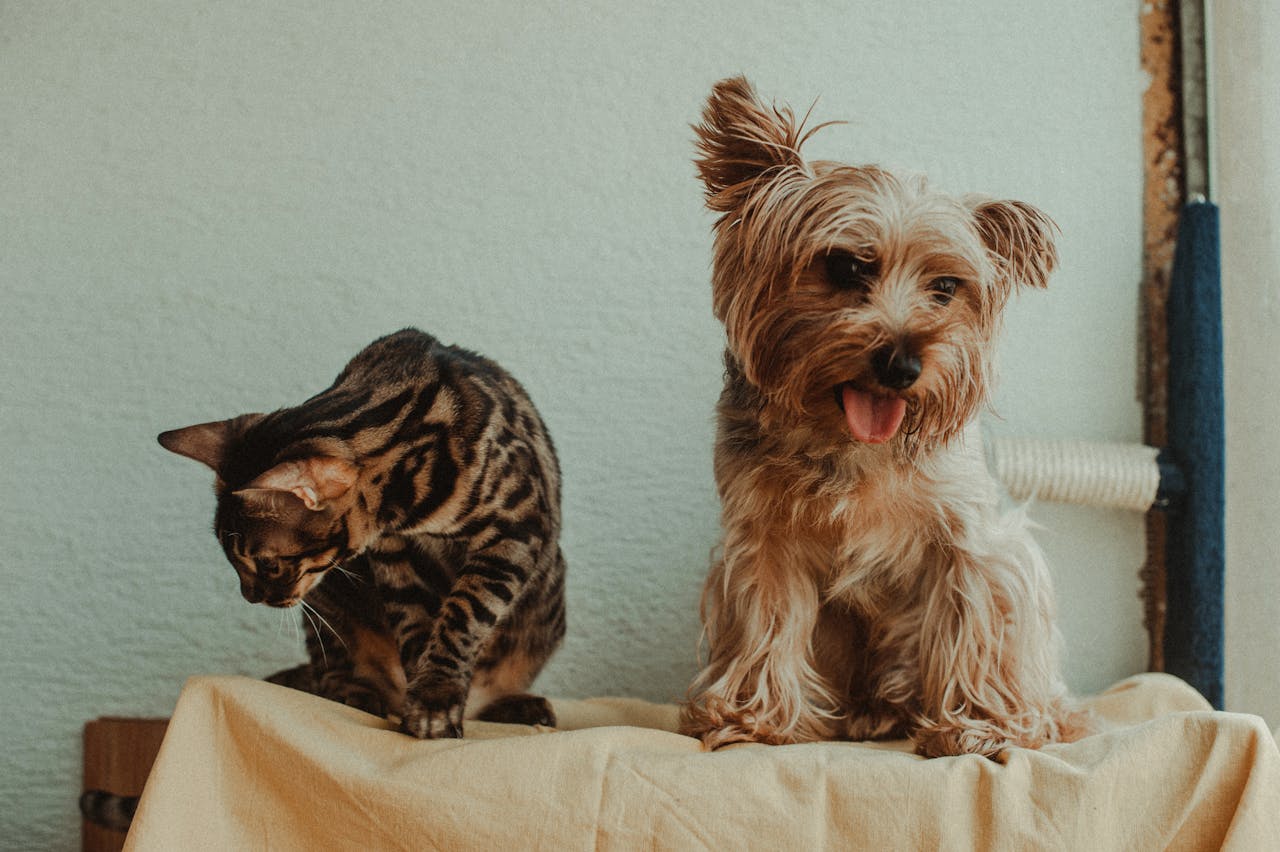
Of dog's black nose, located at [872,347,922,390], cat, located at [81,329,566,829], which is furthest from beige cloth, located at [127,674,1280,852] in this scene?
dog's black nose, located at [872,347,922,390]

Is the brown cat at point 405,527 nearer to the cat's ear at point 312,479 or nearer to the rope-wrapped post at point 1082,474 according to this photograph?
the cat's ear at point 312,479

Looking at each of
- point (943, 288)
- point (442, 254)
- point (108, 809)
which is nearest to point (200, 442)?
point (108, 809)

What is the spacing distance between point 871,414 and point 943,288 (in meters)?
0.25

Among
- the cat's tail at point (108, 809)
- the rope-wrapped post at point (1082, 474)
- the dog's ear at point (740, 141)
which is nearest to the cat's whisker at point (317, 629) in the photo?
the cat's tail at point (108, 809)

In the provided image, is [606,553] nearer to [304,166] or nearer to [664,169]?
[664,169]

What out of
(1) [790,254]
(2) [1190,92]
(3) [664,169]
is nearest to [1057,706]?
(1) [790,254]

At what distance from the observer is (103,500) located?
2.14 m

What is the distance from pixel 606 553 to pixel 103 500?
3.73 feet

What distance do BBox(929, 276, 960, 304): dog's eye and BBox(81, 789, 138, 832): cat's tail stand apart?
1595 millimetres

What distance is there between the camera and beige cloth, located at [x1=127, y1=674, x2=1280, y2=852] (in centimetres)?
124

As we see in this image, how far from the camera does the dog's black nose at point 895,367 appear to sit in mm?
1394

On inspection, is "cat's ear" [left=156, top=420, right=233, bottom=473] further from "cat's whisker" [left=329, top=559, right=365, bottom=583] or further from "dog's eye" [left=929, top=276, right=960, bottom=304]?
"dog's eye" [left=929, top=276, right=960, bottom=304]

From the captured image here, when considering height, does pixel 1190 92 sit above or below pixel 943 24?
below

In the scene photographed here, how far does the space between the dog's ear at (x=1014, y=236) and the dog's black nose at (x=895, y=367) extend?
0.98 ft
